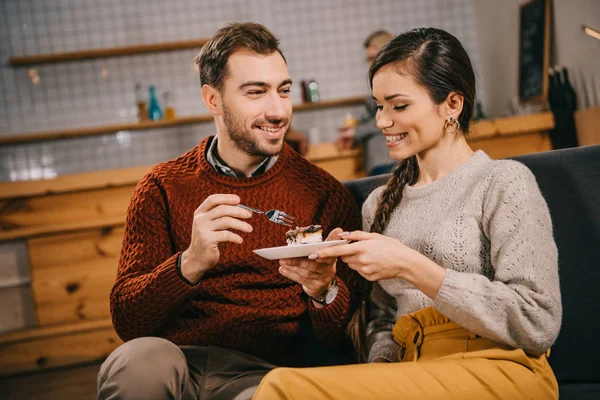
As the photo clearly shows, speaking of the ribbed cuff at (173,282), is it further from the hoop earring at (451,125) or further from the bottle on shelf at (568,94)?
the bottle on shelf at (568,94)

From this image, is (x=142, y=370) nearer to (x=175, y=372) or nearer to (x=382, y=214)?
(x=175, y=372)

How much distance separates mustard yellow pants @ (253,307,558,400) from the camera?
1.24m

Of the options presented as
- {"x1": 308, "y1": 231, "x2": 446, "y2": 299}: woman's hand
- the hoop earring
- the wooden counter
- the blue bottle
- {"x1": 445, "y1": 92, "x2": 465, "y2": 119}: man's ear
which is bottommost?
the wooden counter

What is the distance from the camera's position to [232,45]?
1.93 metres

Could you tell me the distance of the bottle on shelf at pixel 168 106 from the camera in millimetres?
5301

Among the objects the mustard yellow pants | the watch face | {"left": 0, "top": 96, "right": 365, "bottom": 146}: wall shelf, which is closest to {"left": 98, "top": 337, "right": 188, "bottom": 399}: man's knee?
the mustard yellow pants

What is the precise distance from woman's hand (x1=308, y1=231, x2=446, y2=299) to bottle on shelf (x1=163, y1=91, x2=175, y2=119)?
13.7 ft

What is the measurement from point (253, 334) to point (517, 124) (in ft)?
9.89

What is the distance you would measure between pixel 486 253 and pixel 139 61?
4.64 m

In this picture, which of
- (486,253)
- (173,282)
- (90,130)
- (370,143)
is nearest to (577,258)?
(486,253)

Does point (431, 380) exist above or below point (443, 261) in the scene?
below

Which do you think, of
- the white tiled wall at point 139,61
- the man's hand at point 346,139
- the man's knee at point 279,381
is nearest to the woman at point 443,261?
the man's knee at point 279,381

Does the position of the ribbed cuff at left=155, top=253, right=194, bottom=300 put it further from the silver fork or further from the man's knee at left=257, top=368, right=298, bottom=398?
the man's knee at left=257, top=368, right=298, bottom=398

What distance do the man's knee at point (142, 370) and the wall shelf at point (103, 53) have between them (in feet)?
14.0
